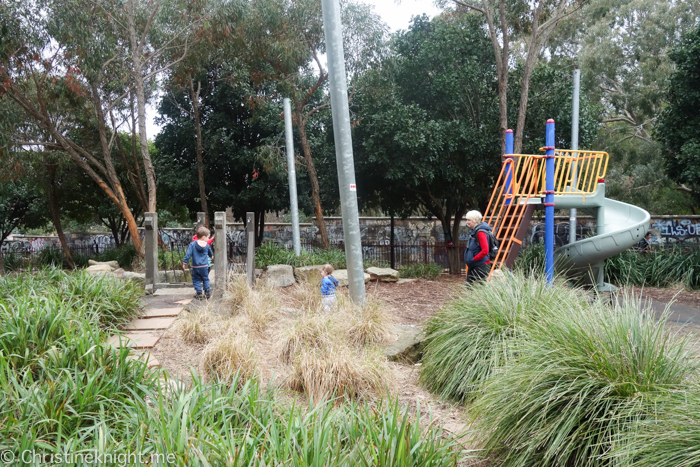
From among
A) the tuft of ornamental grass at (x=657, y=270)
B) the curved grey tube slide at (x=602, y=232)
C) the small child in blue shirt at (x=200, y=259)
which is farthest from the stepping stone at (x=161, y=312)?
the tuft of ornamental grass at (x=657, y=270)

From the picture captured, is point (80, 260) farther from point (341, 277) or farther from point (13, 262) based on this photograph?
point (341, 277)

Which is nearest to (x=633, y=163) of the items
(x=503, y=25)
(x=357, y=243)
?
(x=503, y=25)

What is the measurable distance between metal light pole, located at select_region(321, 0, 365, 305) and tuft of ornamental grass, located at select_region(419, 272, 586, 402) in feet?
6.68

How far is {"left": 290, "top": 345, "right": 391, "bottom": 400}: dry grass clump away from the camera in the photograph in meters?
4.23

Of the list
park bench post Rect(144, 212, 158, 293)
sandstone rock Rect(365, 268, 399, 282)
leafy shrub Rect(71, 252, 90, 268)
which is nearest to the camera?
park bench post Rect(144, 212, 158, 293)

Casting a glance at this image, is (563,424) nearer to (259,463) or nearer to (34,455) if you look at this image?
(259,463)

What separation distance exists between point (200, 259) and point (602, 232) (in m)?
7.85

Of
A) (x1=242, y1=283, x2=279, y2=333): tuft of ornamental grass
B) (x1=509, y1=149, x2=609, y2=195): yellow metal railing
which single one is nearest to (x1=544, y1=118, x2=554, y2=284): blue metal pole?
(x1=509, y1=149, x2=609, y2=195): yellow metal railing

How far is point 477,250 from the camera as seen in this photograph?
673 centimetres

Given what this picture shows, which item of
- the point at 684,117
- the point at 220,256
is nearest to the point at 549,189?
the point at 220,256

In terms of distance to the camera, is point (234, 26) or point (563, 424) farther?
point (234, 26)

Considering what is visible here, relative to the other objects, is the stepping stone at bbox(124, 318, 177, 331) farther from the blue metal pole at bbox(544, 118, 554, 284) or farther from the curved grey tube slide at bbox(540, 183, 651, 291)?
the curved grey tube slide at bbox(540, 183, 651, 291)

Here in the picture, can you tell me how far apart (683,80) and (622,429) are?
13.7 meters

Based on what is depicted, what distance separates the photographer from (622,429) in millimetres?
2621
